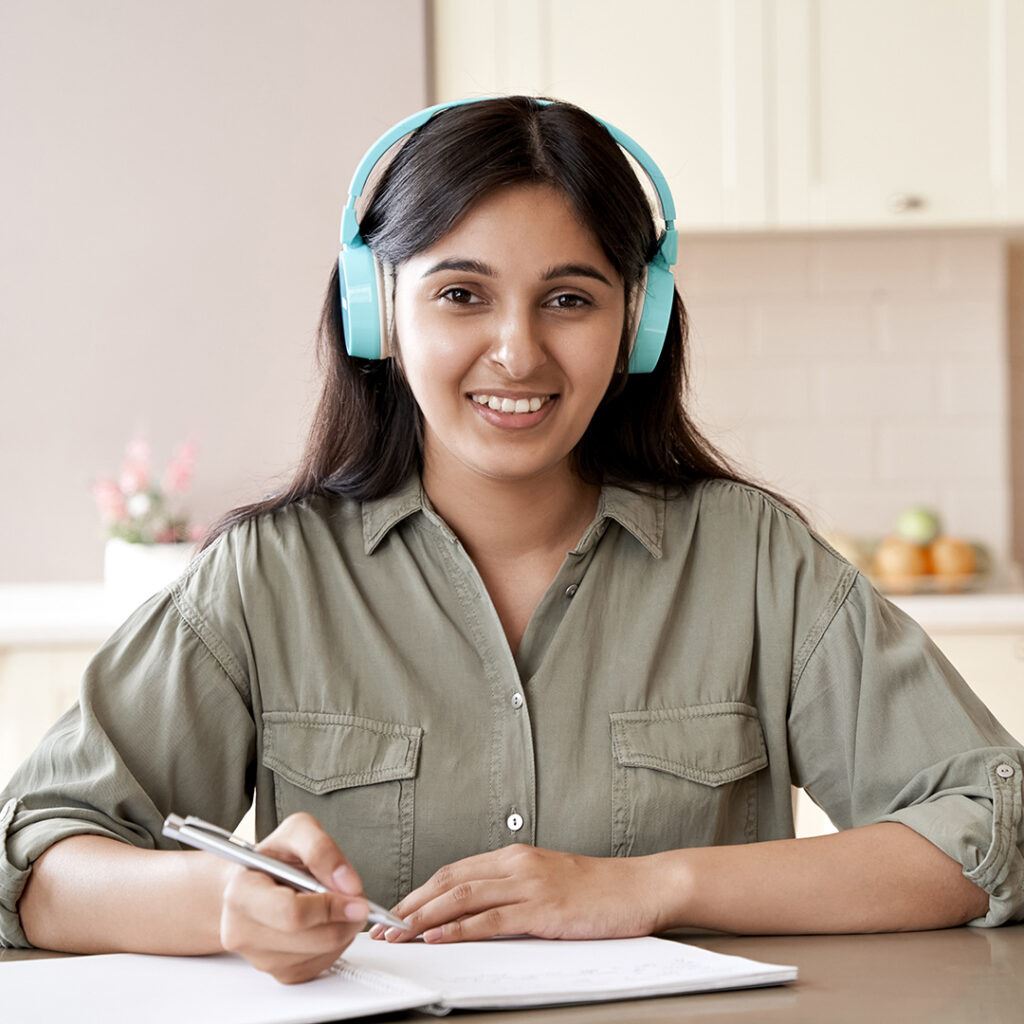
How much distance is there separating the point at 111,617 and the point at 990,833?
1.78m

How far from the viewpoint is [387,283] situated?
1289mm

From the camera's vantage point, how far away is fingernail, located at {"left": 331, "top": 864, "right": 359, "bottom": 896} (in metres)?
0.86

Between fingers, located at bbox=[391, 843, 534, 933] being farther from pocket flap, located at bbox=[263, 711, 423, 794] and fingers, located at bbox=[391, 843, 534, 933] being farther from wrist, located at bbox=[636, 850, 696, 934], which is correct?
pocket flap, located at bbox=[263, 711, 423, 794]

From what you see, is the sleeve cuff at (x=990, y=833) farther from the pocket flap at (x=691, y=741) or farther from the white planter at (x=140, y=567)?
the white planter at (x=140, y=567)

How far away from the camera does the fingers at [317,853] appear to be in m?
0.86

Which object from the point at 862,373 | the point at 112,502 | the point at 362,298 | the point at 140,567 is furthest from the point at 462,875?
the point at 862,373

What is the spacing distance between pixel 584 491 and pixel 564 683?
0.23m

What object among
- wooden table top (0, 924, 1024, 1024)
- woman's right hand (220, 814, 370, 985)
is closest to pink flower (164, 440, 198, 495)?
wooden table top (0, 924, 1024, 1024)

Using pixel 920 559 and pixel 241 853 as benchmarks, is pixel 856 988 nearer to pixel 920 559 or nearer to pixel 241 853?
pixel 241 853

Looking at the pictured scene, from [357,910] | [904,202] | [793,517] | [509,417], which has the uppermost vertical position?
[904,202]

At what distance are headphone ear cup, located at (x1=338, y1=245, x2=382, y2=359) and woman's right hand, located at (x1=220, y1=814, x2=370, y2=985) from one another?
0.54 m

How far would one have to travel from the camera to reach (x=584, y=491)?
1431 millimetres

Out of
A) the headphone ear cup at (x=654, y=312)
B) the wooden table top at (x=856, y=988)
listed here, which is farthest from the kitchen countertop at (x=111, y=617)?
the wooden table top at (x=856, y=988)

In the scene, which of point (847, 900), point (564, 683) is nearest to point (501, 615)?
point (564, 683)
